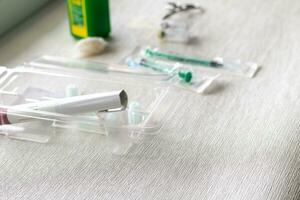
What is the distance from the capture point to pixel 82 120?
674 mm

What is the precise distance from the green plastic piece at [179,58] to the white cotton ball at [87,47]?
0.25ft

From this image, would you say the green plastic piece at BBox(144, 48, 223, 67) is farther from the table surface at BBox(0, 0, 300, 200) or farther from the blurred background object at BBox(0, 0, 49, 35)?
the blurred background object at BBox(0, 0, 49, 35)

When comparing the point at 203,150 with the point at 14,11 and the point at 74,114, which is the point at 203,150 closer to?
the point at 74,114

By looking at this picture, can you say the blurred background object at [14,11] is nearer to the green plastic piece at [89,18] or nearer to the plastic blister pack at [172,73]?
the green plastic piece at [89,18]

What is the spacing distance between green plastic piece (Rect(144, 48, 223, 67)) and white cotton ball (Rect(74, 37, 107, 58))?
77mm

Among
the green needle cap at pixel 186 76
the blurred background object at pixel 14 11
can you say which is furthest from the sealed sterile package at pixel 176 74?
the blurred background object at pixel 14 11

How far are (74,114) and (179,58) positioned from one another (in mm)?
245

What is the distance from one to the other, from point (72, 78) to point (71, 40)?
0.15 meters

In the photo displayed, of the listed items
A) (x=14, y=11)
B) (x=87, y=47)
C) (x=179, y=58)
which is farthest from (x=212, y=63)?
(x=14, y=11)

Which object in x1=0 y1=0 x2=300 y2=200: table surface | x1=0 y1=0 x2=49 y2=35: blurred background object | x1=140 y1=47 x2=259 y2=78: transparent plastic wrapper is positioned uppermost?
x1=0 y1=0 x2=49 y2=35: blurred background object

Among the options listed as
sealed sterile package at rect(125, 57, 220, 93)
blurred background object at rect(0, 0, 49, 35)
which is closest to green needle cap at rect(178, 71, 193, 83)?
sealed sterile package at rect(125, 57, 220, 93)

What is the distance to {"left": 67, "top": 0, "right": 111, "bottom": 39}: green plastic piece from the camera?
89 centimetres

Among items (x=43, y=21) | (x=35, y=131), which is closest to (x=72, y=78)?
(x=35, y=131)

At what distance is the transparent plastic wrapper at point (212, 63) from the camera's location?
2.70 feet
